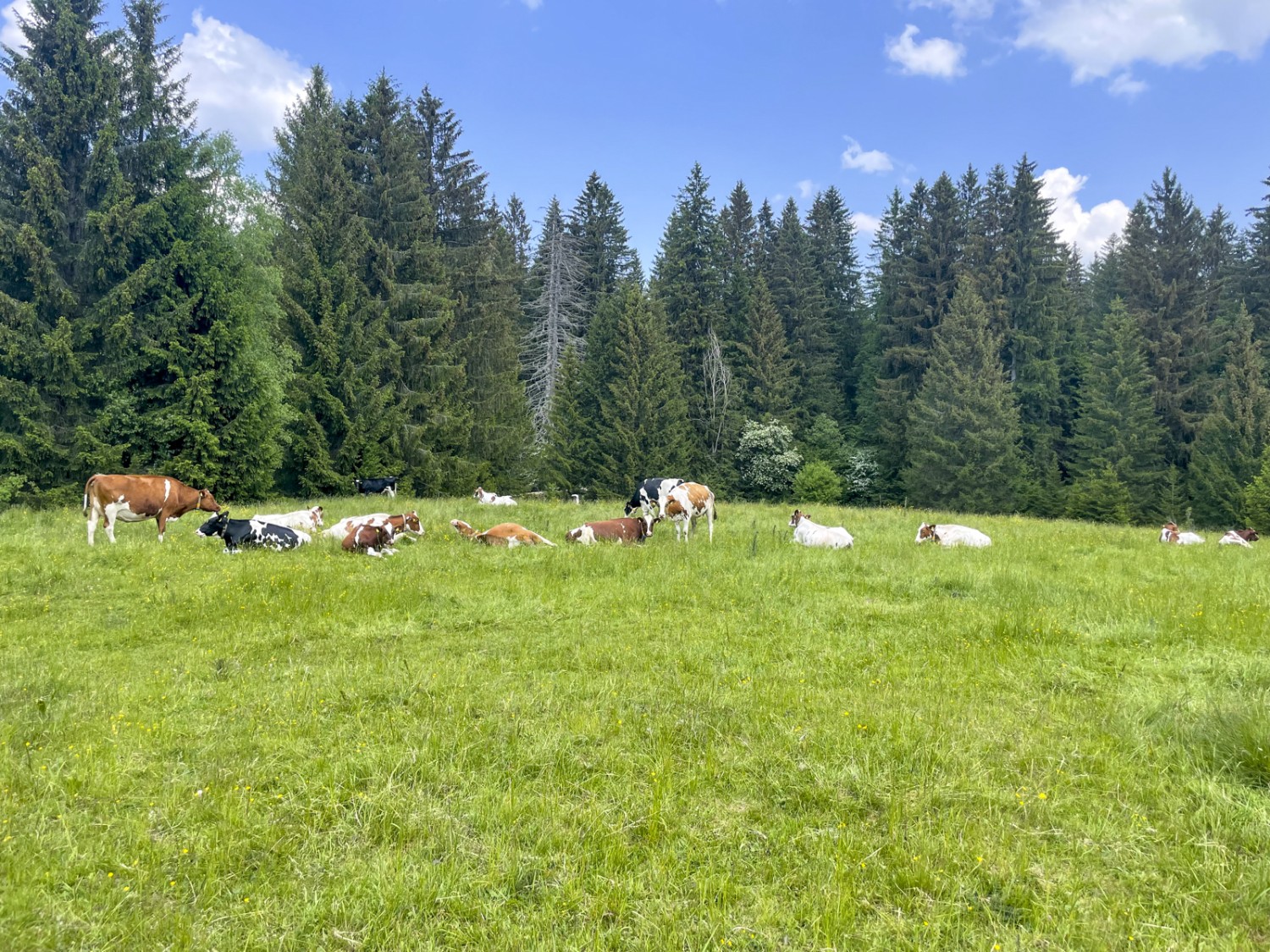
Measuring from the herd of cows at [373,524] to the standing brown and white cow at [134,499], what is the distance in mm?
13

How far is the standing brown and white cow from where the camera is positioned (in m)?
11.8

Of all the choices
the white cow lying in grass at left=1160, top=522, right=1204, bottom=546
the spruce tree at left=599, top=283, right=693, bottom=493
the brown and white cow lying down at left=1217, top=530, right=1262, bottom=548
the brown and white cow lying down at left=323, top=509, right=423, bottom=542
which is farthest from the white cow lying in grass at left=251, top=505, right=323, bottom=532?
the brown and white cow lying down at left=1217, top=530, right=1262, bottom=548

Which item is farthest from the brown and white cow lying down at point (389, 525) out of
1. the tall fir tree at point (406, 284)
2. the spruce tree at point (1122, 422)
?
the spruce tree at point (1122, 422)

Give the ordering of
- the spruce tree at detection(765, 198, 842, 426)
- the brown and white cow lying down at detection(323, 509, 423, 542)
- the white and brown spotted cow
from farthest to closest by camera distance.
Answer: the spruce tree at detection(765, 198, 842, 426)
the white and brown spotted cow
the brown and white cow lying down at detection(323, 509, 423, 542)

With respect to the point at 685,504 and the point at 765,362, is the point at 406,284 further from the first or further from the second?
the point at 765,362

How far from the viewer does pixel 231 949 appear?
2783mm

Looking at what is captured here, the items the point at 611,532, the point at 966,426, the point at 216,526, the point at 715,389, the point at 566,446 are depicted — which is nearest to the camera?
the point at 216,526

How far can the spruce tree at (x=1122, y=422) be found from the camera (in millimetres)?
36094

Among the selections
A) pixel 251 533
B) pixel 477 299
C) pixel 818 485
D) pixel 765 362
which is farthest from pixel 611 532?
pixel 765 362

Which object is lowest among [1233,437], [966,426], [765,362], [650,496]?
[650,496]

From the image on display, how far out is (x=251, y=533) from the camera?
39.7ft

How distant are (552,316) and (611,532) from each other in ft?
84.1

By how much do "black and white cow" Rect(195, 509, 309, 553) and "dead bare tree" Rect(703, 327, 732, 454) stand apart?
30.3m

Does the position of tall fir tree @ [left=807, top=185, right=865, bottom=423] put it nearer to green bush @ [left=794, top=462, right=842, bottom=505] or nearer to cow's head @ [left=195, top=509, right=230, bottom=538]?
green bush @ [left=794, top=462, right=842, bottom=505]
